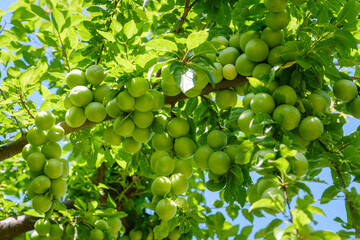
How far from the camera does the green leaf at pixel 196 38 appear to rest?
5.02 ft

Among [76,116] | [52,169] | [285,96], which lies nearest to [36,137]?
[52,169]

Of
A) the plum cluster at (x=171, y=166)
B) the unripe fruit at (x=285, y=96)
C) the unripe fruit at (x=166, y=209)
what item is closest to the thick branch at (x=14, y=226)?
the plum cluster at (x=171, y=166)

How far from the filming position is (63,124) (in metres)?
2.18

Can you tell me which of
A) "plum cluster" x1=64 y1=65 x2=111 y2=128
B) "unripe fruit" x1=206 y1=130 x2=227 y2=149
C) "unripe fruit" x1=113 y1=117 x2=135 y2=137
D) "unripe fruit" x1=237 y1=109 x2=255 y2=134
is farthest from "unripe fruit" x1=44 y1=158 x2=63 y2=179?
"unripe fruit" x1=237 y1=109 x2=255 y2=134

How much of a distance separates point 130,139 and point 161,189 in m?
0.39

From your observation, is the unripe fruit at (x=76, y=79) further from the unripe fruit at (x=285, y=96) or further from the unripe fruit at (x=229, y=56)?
the unripe fruit at (x=285, y=96)

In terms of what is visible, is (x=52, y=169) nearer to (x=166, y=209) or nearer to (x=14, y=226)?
(x=166, y=209)

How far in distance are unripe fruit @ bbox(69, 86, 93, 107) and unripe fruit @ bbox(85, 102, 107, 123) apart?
0.04 metres

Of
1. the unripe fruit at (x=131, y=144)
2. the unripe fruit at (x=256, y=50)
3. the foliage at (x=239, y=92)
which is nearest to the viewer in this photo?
the foliage at (x=239, y=92)

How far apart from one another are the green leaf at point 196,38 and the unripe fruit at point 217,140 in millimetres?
508

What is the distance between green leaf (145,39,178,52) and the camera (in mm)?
1525

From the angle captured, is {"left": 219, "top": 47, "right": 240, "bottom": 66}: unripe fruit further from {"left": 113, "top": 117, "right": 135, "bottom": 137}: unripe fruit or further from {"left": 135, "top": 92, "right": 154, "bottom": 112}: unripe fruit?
{"left": 113, "top": 117, "right": 135, "bottom": 137}: unripe fruit

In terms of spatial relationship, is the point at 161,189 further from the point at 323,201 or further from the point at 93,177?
the point at 93,177

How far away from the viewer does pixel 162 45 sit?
1567mm
